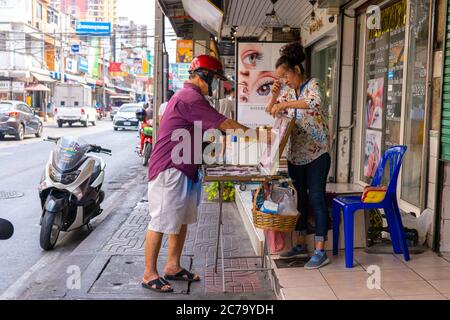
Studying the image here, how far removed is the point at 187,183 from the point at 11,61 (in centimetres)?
3817

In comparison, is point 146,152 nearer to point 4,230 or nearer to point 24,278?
point 24,278

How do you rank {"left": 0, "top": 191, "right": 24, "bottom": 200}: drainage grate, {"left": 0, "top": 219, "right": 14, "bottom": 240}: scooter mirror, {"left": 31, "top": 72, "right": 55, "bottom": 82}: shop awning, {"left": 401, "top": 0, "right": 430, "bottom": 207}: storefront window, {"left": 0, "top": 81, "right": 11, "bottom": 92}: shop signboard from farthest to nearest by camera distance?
1. {"left": 31, "top": 72, "right": 55, "bottom": 82}: shop awning
2. {"left": 0, "top": 81, "right": 11, "bottom": 92}: shop signboard
3. {"left": 0, "top": 191, "right": 24, "bottom": 200}: drainage grate
4. {"left": 401, "top": 0, "right": 430, "bottom": 207}: storefront window
5. {"left": 0, "top": 219, "right": 14, "bottom": 240}: scooter mirror

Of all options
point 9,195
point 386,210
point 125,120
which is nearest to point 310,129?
point 386,210

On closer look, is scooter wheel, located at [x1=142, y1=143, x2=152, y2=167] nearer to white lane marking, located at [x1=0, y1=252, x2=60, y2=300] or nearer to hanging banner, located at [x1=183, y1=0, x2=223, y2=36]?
hanging banner, located at [x1=183, y1=0, x2=223, y2=36]

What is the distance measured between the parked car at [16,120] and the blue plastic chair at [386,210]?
17508mm

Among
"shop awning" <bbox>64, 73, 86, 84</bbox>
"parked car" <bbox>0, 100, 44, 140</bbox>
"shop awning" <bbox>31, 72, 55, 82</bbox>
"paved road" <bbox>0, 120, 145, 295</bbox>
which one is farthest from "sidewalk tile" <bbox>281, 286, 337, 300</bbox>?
"shop awning" <bbox>64, 73, 86, 84</bbox>

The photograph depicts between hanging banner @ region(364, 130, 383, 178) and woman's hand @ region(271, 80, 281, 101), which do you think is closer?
woman's hand @ region(271, 80, 281, 101)

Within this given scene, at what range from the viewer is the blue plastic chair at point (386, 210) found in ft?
13.3

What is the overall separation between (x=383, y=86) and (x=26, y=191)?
6380 millimetres

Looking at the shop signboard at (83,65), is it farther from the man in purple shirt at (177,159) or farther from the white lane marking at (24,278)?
the man in purple shirt at (177,159)

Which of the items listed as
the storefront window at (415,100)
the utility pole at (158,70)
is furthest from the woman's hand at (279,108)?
the utility pole at (158,70)

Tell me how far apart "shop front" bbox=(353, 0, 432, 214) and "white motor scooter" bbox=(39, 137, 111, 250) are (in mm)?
3536

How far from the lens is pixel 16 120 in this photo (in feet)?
64.2

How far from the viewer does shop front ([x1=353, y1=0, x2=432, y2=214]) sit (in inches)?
193
